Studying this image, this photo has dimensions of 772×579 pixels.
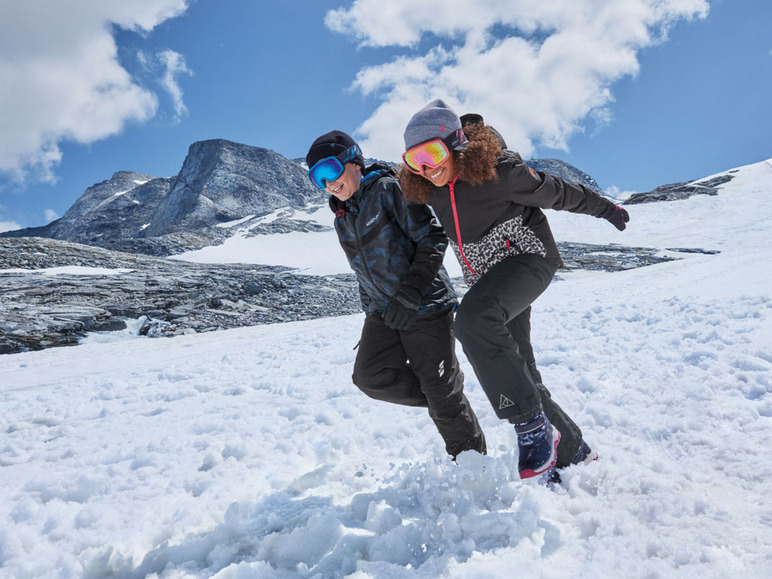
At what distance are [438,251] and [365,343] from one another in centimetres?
82

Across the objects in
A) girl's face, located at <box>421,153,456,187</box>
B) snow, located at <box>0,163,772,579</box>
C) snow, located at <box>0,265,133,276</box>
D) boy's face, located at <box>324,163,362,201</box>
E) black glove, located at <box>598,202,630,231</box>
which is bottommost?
snow, located at <box>0,163,772,579</box>

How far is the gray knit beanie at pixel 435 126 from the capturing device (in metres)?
2.69

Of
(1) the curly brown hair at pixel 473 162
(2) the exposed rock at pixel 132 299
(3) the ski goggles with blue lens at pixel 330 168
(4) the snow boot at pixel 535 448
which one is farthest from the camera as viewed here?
(2) the exposed rock at pixel 132 299

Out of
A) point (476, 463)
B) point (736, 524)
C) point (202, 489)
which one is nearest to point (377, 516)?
point (476, 463)

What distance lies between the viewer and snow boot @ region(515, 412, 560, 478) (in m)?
2.36

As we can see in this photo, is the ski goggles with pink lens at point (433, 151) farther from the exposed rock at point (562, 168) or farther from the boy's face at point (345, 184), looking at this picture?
the exposed rock at point (562, 168)

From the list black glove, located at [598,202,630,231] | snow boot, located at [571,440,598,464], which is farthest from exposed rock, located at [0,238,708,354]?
black glove, located at [598,202,630,231]

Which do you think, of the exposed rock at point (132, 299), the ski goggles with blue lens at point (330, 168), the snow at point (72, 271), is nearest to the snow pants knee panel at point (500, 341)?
the ski goggles with blue lens at point (330, 168)

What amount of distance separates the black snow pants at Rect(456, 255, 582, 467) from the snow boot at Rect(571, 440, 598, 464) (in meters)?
0.03

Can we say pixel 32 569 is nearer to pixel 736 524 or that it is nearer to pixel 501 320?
pixel 501 320

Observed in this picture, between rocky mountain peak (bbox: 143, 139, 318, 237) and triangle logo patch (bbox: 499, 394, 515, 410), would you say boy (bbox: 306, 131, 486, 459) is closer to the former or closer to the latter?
triangle logo patch (bbox: 499, 394, 515, 410)

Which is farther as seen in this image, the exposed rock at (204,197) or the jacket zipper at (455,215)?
the exposed rock at (204,197)

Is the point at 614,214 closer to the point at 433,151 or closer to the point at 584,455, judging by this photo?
the point at 433,151

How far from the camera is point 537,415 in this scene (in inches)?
95.5
